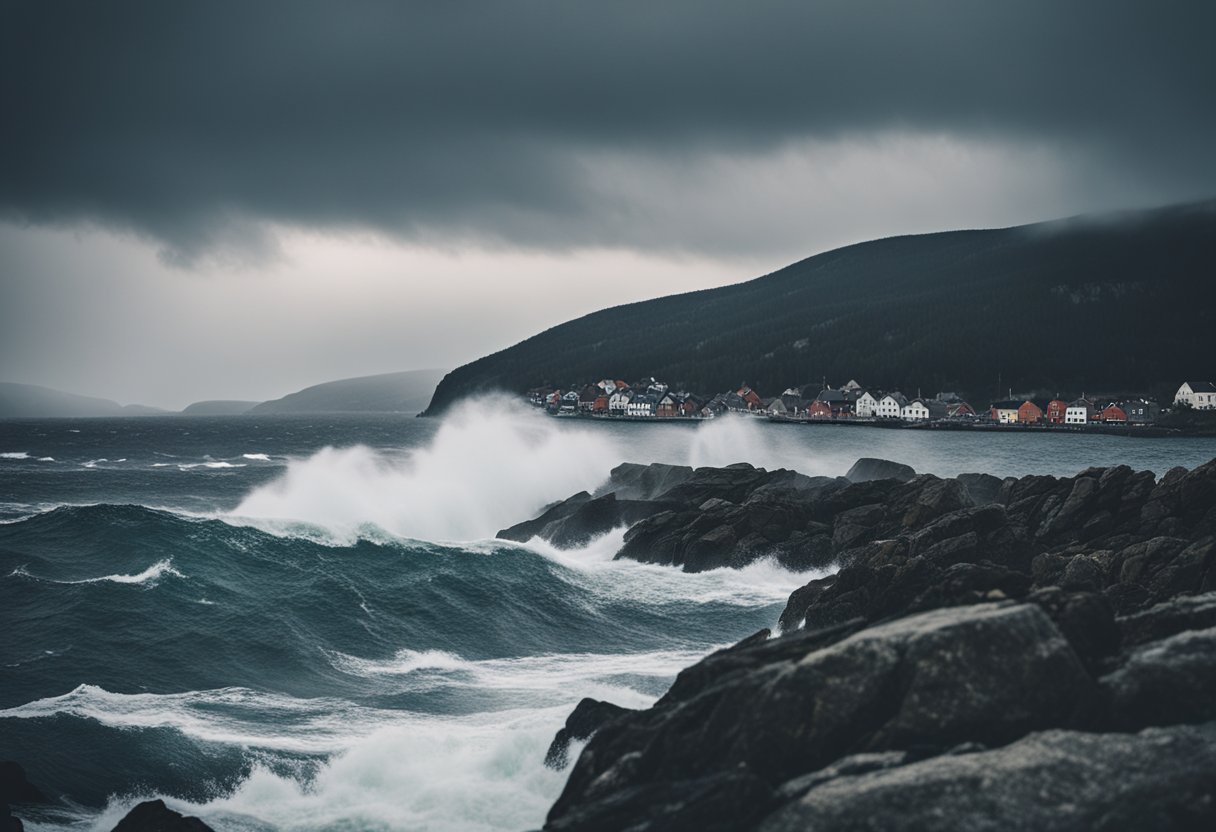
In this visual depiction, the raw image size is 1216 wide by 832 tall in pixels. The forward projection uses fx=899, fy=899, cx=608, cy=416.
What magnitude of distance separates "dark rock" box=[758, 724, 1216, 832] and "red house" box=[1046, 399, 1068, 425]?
169 metres

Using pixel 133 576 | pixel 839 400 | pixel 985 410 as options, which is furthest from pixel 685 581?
pixel 985 410

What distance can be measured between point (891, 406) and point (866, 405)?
5.54m

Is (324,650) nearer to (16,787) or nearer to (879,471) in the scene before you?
(16,787)

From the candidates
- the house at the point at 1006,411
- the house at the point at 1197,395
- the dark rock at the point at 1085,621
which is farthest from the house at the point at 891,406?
the dark rock at the point at 1085,621

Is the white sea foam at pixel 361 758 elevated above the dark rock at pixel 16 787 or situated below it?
below

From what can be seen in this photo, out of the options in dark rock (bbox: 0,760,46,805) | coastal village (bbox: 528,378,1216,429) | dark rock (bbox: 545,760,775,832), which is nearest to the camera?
dark rock (bbox: 545,760,775,832)

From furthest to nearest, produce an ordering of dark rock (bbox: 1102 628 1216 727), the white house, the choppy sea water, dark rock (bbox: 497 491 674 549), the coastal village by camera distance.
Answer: the white house < the coastal village < dark rock (bbox: 497 491 674 549) < the choppy sea water < dark rock (bbox: 1102 628 1216 727)

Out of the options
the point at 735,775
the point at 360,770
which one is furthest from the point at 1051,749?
the point at 360,770

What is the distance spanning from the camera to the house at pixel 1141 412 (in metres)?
156

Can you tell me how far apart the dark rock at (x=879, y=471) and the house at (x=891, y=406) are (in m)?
129

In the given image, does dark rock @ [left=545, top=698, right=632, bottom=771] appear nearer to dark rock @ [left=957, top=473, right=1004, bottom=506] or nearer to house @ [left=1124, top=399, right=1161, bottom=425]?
dark rock @ [left=957, top=473, right=1004, bottom=506]

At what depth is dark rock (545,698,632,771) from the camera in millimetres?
17375

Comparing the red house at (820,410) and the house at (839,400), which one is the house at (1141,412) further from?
the red house at (820,410)

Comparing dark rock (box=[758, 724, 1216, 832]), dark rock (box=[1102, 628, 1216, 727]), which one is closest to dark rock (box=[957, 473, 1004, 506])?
dark rock (box=[1102, 628, 1216, 727])
